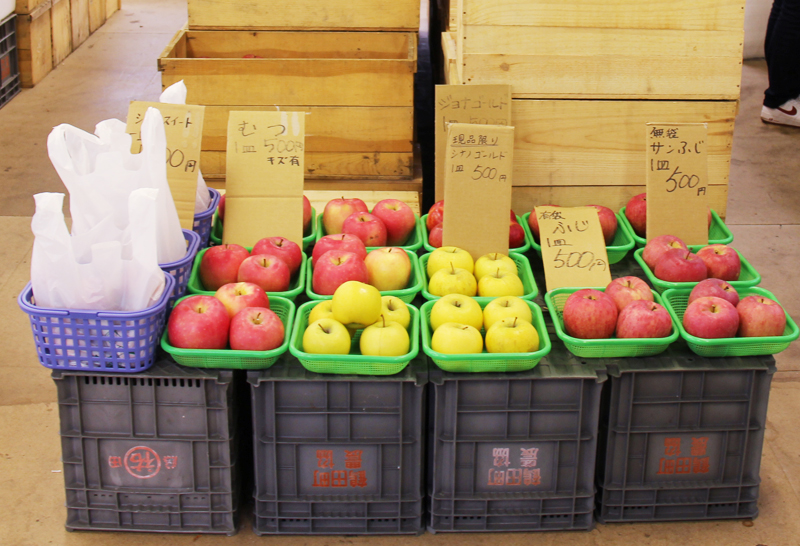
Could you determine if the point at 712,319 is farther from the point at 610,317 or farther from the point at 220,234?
the point at 220,234

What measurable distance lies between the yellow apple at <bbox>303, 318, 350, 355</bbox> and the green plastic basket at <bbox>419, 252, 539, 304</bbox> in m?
0.36

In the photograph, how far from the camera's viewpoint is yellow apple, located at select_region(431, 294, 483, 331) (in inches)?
87.0

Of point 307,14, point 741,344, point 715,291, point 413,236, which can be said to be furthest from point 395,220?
point 307,14

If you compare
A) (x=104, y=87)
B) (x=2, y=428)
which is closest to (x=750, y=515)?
(x=2, y=428)

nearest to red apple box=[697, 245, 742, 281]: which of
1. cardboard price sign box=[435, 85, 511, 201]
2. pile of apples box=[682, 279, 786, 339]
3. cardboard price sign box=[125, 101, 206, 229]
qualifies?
pile of apples box=[682, 279, 786, 339]

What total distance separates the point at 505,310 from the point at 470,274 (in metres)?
0.26

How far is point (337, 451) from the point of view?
2201 millimetres

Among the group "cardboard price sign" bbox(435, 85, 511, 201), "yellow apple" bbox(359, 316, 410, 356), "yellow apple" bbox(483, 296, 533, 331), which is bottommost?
"yellow apple" bbox(359, 316, 410, 356)

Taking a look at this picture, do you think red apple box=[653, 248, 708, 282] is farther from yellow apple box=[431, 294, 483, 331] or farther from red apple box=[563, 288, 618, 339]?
yellow apple box=[431, 294, 483, 331]

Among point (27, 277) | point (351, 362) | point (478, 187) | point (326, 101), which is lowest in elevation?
point (27, 277)

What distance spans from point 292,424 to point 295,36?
249cm

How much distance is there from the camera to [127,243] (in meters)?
2.20

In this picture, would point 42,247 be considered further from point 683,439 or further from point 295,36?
point 295,36

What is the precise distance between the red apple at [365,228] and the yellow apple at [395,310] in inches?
15.0
